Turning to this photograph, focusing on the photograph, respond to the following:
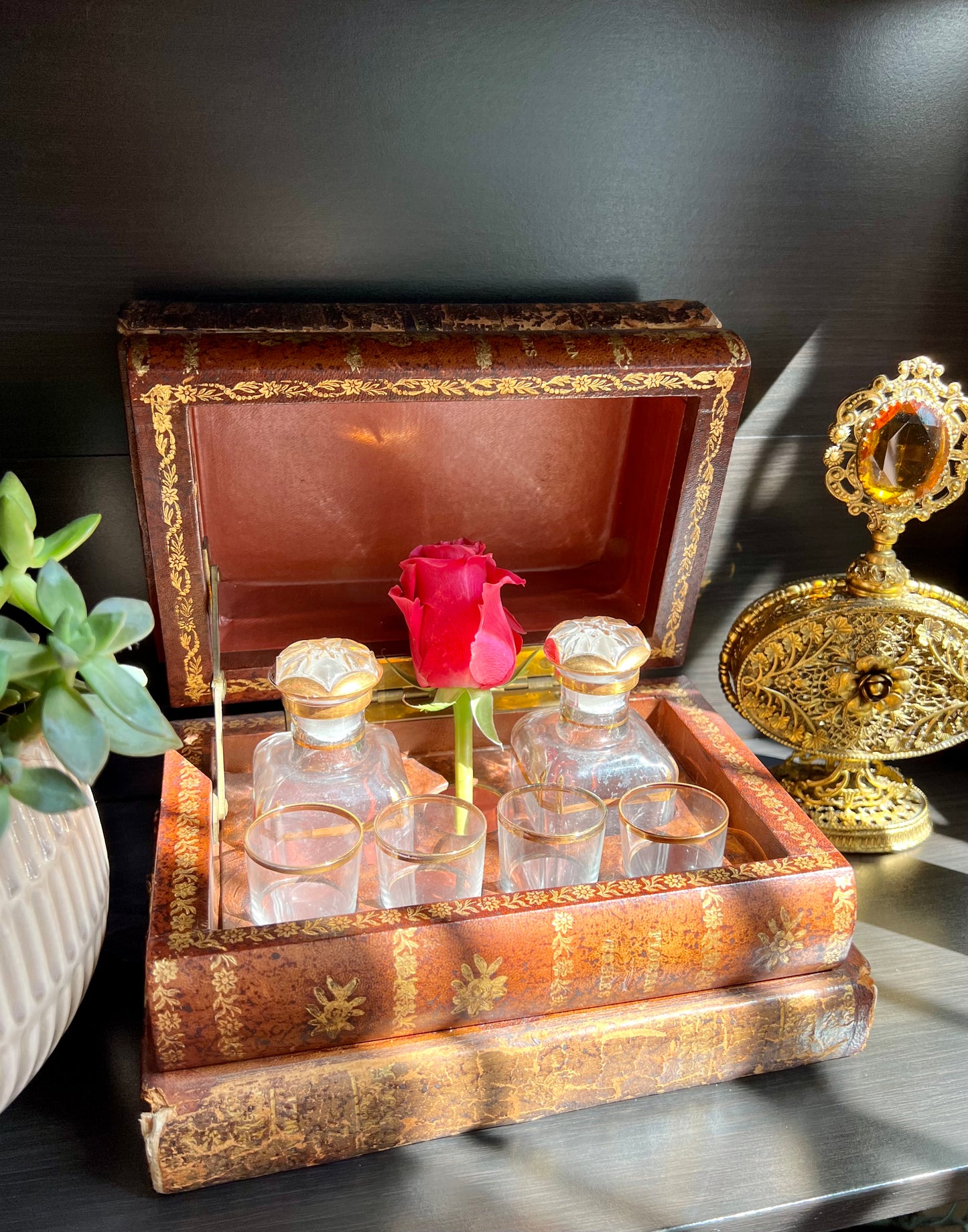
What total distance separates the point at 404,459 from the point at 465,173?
0.21 metres

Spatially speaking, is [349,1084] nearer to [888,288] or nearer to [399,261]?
[399,261]

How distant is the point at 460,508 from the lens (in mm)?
830

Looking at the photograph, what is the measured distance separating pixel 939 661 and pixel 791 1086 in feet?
1.11

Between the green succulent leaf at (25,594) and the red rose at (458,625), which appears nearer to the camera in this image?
the green succulent leaf at (25,594)

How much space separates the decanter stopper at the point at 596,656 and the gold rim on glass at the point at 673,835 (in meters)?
0.07

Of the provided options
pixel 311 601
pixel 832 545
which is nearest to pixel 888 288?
pixel 832 545

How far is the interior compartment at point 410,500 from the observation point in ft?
2.52

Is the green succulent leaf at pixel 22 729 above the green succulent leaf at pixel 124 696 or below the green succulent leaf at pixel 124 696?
below

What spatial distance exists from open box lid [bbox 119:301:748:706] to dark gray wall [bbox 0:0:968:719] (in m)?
0.05

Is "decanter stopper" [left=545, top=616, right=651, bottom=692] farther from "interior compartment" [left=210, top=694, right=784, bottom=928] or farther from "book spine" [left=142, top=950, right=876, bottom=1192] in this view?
"book spine" [left=142, top=950, right=876, bottom=1192]

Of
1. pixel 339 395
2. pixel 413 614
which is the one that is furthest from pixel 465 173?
pixel 413 614

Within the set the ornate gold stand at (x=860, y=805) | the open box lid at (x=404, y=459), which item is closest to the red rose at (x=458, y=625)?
the open box lid at (x=404, y=459)

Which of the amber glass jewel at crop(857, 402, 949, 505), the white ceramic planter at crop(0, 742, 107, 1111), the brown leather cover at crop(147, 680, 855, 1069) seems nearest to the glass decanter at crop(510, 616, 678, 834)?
the brown leather cover at crop(147, 680, 855, 1069)

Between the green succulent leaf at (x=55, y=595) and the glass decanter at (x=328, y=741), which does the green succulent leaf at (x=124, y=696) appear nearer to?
the green succulent leaf at (x=55, y=595)
